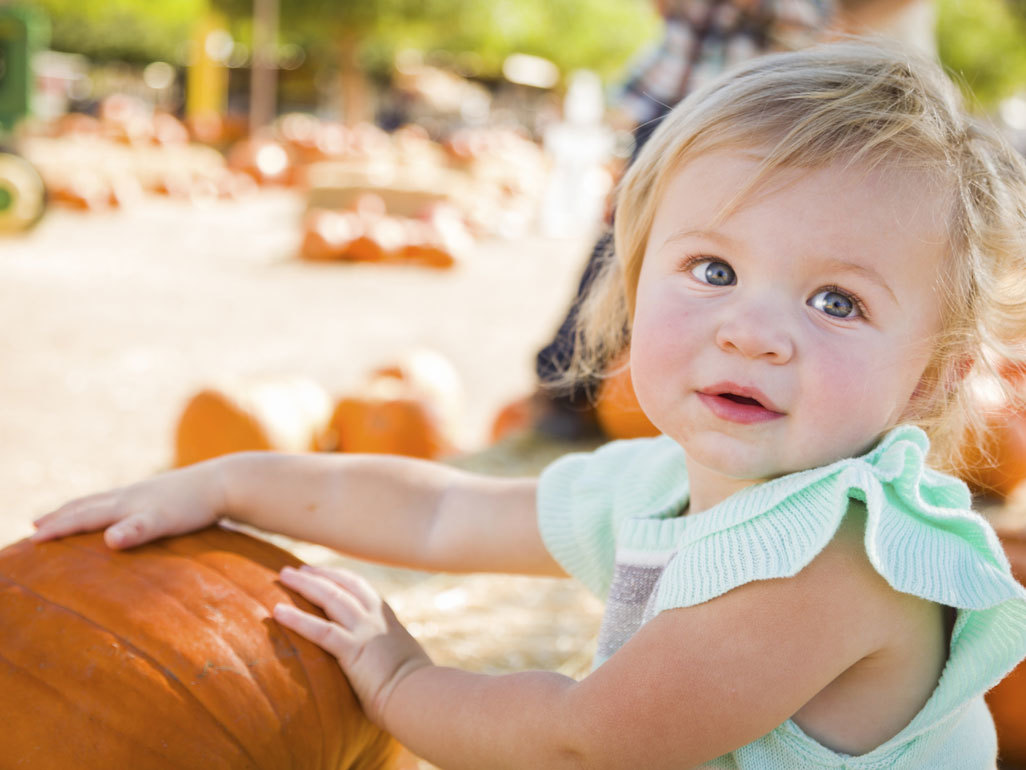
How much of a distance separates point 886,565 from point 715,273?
1.34 ft

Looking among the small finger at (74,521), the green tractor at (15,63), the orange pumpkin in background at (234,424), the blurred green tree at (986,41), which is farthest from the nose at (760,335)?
the blurred green tree at (986,41)

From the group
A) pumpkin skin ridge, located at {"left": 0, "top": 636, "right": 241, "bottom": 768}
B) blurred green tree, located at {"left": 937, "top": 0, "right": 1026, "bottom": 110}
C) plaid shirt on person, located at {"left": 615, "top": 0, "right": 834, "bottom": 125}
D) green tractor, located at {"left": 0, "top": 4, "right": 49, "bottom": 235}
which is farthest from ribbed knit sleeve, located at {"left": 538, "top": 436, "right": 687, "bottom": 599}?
blurred green tree, located at {"left": 937, "top": 0, "right": 1026, "bottom": 110}

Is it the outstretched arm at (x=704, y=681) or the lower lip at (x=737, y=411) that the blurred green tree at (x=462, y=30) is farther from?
the outstretched arm at (x=704, y=681)

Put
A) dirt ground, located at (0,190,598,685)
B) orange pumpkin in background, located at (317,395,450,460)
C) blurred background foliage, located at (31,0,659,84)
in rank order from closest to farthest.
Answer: dirt ground, located at (0,190,598,685) → orange pumpkin in background, located at (317,395,450,460) → blurred background foliage, located at (31,0,659,84)

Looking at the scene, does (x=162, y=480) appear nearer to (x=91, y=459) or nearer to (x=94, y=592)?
(x=94, y=592)

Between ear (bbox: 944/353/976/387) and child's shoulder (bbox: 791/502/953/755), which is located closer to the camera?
child's shoulder (bbox: 791/502/953/755)

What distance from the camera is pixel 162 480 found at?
1676 millimetres

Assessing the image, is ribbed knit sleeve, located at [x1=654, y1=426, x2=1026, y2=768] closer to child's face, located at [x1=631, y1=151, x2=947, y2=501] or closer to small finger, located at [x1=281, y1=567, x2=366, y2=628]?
child's face, located at [x1=631, y1=151, x2=947, y2=501]

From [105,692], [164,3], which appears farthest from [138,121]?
[105,692]

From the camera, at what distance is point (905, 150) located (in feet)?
4.16

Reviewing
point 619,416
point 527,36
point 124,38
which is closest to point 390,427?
point 619,416

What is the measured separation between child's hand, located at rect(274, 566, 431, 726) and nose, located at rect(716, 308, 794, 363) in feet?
2.24

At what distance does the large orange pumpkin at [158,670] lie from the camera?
1.34 meters

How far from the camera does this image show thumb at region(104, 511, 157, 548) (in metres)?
1.55
